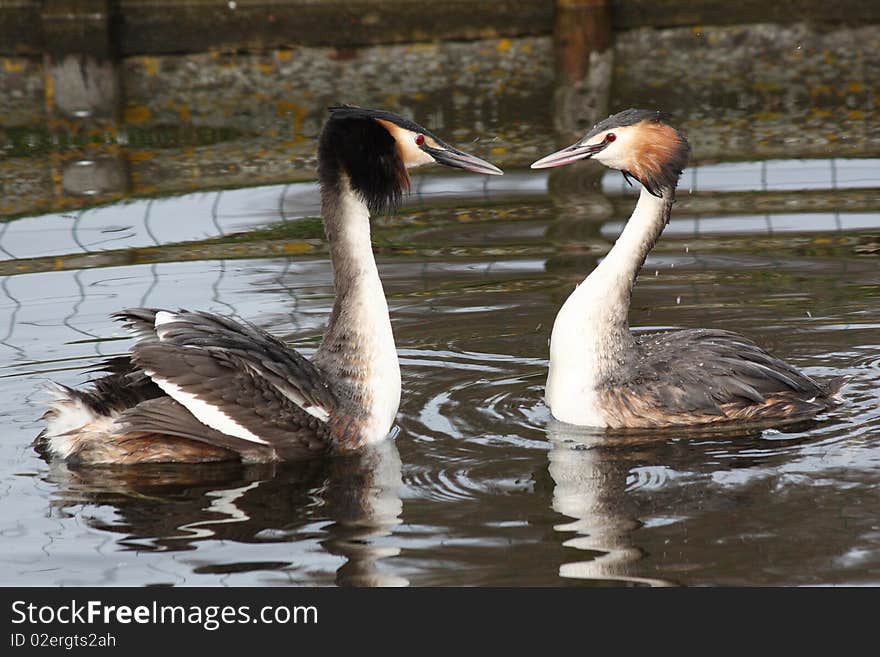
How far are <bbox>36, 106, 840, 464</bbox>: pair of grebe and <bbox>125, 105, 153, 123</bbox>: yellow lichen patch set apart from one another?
602cm

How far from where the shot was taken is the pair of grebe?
20.7 ft

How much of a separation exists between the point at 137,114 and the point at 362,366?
21.1 ft

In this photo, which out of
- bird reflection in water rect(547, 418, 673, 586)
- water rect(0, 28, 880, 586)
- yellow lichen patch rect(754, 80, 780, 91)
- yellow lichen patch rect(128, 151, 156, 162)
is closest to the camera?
bird reflection in water rect(547, 418, 673, 586)

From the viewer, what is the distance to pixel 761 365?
689 centimetres

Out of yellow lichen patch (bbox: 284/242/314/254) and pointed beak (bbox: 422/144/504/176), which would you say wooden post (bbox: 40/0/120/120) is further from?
pointed beak (bbox: 422/144/504/176)

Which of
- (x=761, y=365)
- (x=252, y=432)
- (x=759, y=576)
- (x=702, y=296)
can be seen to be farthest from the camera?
(x=702, y=296)

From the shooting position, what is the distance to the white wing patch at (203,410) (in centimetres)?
622

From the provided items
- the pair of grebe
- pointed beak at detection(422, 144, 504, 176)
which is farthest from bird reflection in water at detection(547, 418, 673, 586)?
pointed beak at detection(422, 144, 504, 176)

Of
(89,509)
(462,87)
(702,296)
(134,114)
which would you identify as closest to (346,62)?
(462,87)

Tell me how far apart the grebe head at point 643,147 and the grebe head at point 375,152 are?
1.79 feet

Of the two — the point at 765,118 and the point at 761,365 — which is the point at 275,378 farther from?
the point at 765,118

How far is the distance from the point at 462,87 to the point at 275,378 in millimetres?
6454

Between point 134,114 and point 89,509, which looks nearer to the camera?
point 89,509

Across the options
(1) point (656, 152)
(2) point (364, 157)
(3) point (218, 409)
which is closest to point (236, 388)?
(3) point (218, 409)
